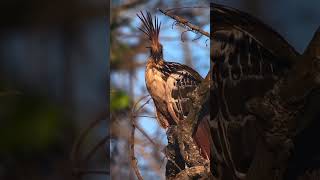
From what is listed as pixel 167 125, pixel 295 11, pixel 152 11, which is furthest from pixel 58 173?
pixel 295 11

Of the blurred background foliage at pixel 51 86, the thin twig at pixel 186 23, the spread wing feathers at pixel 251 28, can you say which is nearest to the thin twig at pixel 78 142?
the blurred background foliage at pixel 51 86

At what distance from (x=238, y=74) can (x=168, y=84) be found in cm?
38

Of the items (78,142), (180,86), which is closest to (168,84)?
(180,86)

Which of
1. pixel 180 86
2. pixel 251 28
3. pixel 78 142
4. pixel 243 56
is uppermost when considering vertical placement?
pixel 251 28

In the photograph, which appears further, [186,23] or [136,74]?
[136,74]

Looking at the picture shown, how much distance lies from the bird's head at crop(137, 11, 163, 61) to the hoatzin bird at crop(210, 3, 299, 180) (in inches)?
11.5

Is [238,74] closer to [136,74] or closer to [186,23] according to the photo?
[186,23]

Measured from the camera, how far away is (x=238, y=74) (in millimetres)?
2996

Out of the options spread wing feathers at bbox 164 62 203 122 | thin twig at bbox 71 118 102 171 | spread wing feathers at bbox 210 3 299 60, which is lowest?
thin twig at bbox 71 118 102 171

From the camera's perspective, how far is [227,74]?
3.03 metres

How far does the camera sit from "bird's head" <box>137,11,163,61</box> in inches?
127

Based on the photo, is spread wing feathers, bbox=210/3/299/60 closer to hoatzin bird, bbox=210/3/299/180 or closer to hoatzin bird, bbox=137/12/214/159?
hoatzin bird, bbox=210/3/299/180

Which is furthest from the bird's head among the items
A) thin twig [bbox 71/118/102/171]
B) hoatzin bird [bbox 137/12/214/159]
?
thin twig [bbox 71/118/102/171]

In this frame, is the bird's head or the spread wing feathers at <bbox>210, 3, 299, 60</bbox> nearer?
the spread wing feathers at <bbox>210, 3, 299, 60</bbox>
